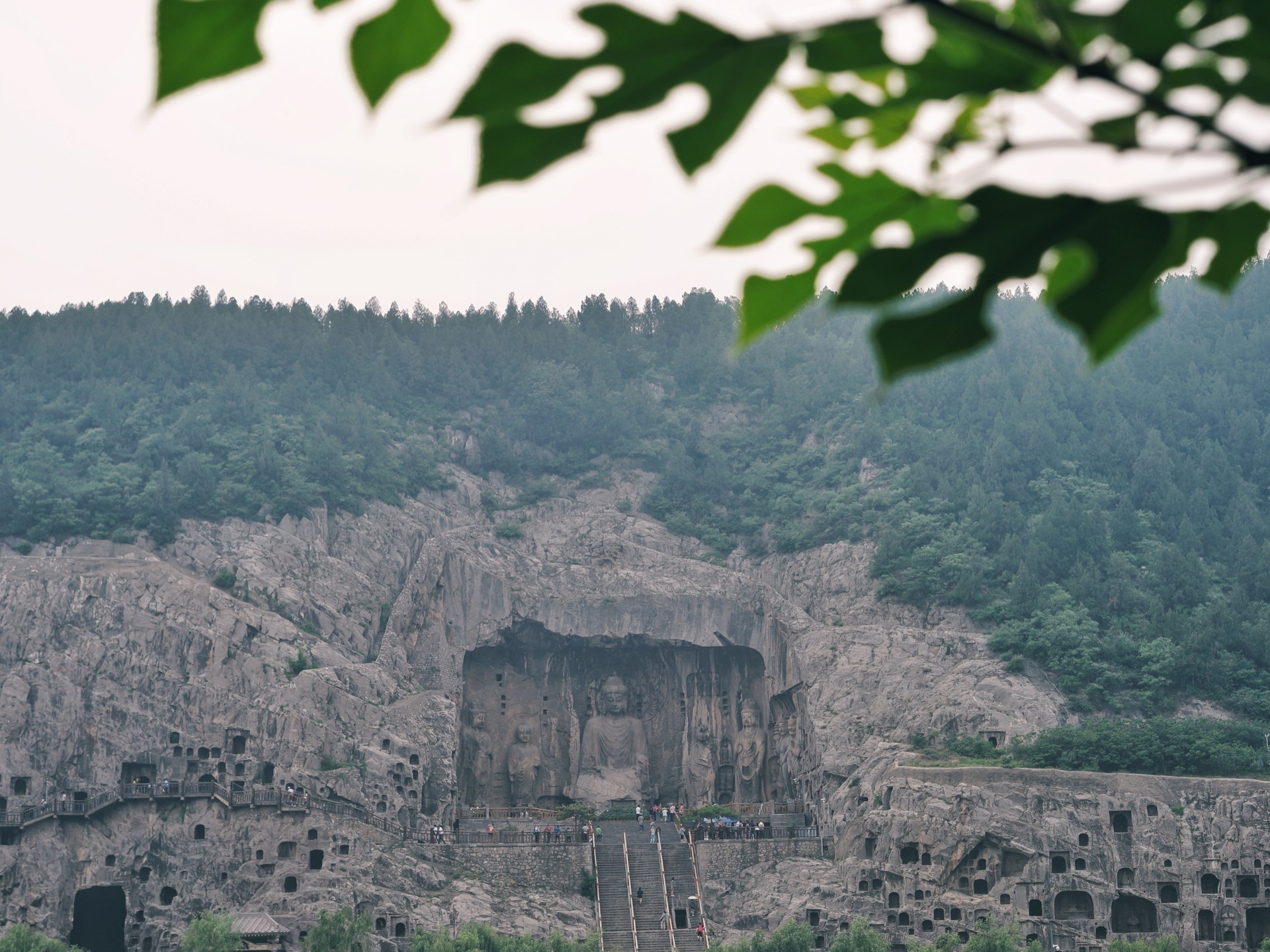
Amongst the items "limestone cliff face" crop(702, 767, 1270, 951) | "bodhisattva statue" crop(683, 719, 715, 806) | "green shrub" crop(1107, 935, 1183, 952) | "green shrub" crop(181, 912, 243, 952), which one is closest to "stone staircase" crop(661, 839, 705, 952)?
"limestone cliff face" crop(702, 767, 1270, 951)

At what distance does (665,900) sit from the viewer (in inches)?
1473

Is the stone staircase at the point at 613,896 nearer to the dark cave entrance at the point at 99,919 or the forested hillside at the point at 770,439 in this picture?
the dark cave entrance at the point at 99,919

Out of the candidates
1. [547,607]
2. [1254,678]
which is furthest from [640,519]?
[1254,678]

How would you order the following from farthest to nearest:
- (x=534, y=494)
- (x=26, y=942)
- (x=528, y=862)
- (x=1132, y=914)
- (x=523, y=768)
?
(x=534, y=494), (x=523, y=768), (x=528, y=862), (x=1132, y=914), (x=26, y=942)

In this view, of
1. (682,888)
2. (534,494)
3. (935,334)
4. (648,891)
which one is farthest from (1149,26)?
(534,494)

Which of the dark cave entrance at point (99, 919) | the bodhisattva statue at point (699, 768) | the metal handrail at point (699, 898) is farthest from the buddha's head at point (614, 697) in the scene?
the dark cave entrance at point (99, 919)

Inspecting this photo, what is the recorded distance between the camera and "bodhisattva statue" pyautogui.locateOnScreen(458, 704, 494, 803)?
48000 mm

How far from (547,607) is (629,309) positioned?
2805 centimetres

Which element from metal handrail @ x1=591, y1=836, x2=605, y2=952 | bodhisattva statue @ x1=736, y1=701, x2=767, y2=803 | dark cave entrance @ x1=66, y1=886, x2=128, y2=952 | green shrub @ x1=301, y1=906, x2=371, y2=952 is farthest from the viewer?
bodhisattva statue @ x1=736, y1=701, x2=767, y2=803

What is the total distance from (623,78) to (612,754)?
163 ft

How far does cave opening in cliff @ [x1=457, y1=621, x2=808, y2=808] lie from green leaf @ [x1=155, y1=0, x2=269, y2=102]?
155 feet

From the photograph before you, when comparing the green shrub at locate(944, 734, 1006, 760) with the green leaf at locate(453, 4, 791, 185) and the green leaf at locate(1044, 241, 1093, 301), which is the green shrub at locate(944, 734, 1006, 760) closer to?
the green leaf at locate(1044, 241, 1093, 301)

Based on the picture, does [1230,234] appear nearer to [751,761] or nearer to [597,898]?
[597,898]

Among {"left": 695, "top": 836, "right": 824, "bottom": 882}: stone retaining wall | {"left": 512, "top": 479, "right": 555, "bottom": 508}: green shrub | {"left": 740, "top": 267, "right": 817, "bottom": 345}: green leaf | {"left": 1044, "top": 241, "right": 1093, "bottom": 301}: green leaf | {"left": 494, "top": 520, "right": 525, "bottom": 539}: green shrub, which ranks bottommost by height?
{"left": 695, "top": 836, "right": 824, "bottom": 882}: stone retaining wall
